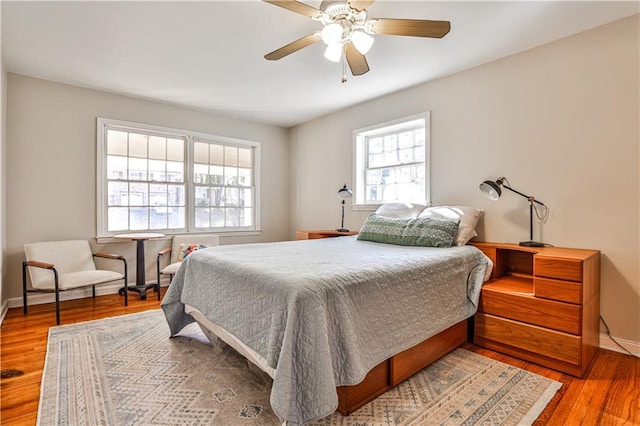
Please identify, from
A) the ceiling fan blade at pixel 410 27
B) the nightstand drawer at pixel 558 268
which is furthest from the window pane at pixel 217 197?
the nightstand drawer at pixel 558 268

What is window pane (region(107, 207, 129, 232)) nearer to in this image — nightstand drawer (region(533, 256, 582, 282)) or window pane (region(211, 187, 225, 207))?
window pane (region(211, 187, 225, 207))

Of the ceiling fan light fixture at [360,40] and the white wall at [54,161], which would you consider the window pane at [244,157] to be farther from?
the ceiling fan light fixture at [360,40]

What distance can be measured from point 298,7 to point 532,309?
255 centimetres

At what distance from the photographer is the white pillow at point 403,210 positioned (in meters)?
3.52

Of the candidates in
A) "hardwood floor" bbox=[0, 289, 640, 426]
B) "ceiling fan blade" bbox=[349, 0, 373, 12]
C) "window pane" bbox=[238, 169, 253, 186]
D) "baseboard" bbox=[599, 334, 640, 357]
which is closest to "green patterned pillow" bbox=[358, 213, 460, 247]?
"hardwood floor" bbox=[0, 289, 640, 426]

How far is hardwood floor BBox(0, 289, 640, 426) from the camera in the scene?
1.68m

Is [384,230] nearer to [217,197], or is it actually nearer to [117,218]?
[217,197]

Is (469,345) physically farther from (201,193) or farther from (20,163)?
(20,163)

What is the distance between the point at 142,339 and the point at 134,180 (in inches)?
96.9

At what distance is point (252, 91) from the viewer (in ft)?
13.3

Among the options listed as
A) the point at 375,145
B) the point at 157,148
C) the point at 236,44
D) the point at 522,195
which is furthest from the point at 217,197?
the point at 522,195

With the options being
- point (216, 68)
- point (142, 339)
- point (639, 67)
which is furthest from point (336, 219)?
point (639, 67)

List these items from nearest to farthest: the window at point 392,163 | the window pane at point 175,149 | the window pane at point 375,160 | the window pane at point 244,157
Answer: the window at point 392,163
the window pane at point 375,160
the window pane at point 175,149
the window pane at point 244,157

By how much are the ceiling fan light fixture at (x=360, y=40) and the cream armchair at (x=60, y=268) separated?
10.8 ft
